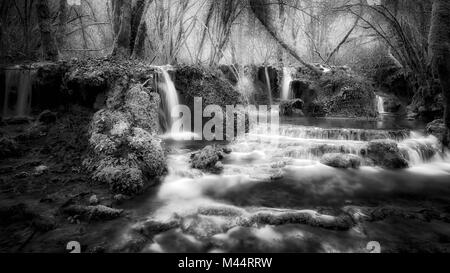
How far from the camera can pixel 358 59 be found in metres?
19.6

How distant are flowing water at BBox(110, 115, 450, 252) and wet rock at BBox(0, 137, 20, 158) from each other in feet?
10.4

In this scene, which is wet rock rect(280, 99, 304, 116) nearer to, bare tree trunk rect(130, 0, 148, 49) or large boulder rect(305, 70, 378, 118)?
large boulder rect(305, 70, 378, 118)

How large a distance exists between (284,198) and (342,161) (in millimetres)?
2477

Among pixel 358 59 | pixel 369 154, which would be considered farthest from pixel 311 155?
pixel 358 59

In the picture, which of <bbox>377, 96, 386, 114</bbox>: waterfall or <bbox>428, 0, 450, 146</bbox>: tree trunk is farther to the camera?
<bbox>377, 96, 386, 114</bbox>: waterfall

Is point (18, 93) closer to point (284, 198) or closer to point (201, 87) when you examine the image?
point (201, 87)

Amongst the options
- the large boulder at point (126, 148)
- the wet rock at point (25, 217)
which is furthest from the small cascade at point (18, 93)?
the wet rock at point (25, 217)

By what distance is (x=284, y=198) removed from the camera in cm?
448

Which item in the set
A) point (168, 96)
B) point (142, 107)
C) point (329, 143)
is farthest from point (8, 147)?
point (329, 143)

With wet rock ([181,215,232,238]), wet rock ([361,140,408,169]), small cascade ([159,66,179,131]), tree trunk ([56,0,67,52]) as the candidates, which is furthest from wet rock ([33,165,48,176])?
tree trunk ([56,0,67,52])

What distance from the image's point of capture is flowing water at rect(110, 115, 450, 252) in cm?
323

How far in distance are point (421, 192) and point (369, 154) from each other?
1673 mm

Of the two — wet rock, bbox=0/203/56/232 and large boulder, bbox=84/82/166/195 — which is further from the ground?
large boulder, bbox=84/82/166/195
